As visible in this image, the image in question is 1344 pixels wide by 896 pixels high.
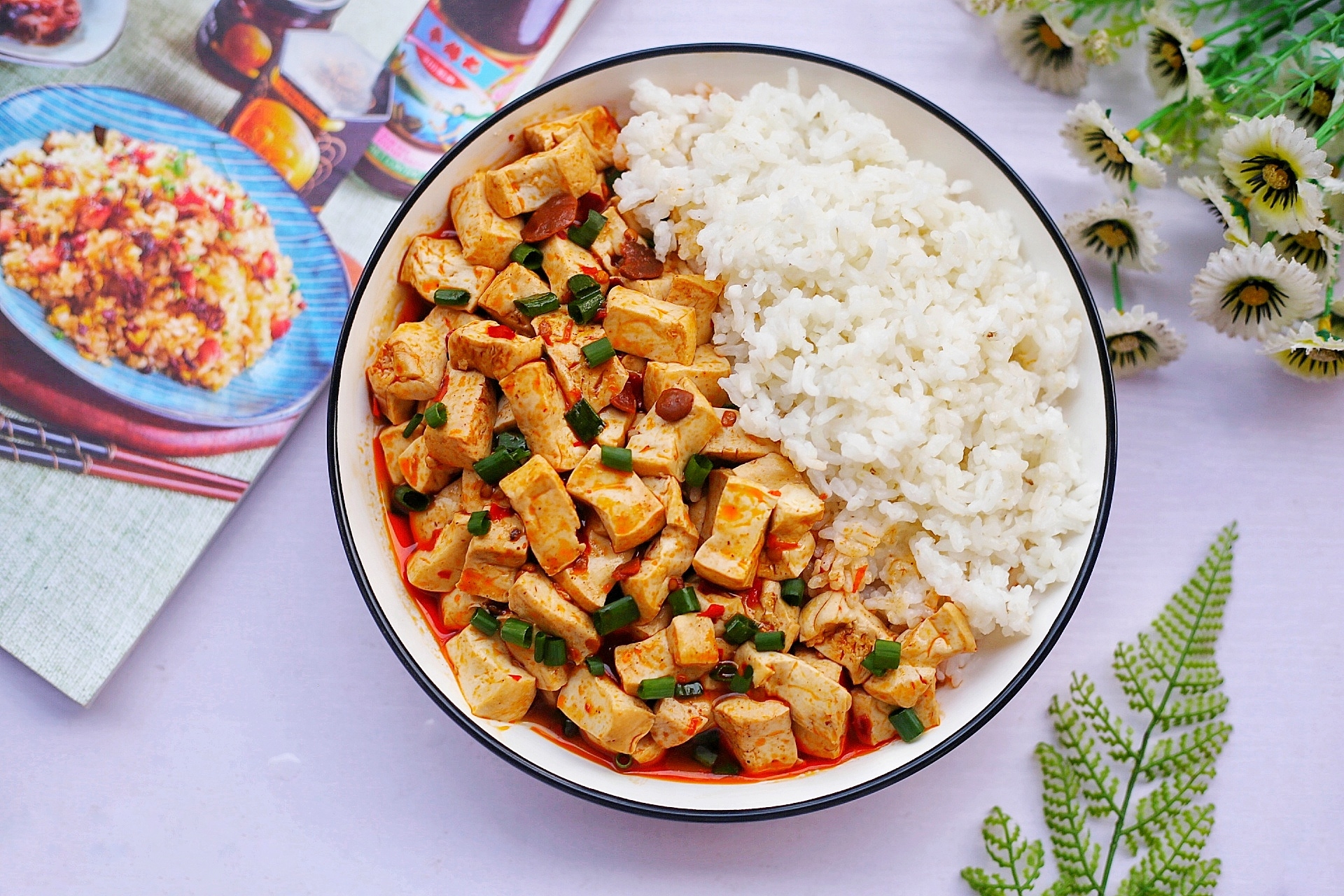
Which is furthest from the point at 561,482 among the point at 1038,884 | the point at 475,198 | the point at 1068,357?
the point at 1038,884

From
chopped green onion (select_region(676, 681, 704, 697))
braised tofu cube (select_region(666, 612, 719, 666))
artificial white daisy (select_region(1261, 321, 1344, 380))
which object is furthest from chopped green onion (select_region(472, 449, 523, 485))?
artificial white daisy (select_region(1261, 321, 1344, 380))

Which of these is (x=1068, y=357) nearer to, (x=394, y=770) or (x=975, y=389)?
(x=975, y=389)

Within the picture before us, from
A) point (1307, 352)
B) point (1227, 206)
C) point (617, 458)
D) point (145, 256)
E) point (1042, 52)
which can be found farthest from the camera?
point (1042, 52)

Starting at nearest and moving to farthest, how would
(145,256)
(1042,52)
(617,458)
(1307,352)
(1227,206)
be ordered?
(617,458) < (1227,206) < (1307,352) < (145,256) < (1042,52)

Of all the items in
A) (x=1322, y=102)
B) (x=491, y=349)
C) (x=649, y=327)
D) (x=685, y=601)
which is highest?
(x=1322, y=102)

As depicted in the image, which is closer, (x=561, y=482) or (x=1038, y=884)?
(x=561, y=482)

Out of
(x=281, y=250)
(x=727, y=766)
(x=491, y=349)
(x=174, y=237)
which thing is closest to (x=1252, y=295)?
(x=727, y=766)

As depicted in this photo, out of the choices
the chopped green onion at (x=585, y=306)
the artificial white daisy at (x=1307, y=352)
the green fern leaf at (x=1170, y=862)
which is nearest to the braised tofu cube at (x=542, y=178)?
the chopped green onion at (x=585, y=306)

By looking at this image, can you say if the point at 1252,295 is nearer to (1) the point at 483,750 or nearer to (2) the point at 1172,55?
(2) the point at 1172,55
